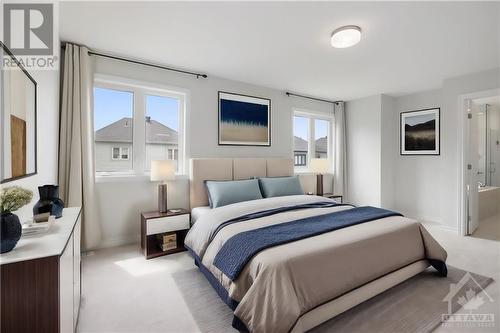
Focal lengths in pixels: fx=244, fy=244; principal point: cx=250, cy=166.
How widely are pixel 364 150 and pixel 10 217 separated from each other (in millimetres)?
5383

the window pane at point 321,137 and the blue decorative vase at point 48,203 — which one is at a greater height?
the window pane at point 321,137

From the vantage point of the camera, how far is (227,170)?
12.4 feet

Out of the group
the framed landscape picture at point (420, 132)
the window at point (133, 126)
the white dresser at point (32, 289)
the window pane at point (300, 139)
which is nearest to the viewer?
the white dresser at point (32, 289)

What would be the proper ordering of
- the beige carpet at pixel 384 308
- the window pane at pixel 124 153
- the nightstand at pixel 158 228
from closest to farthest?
the beige carpet at pixel 384 308, the nightstand at pixel 158 228, the window pane at pixel 124 153

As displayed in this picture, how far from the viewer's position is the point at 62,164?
110 inches

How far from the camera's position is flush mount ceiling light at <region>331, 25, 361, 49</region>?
238 centimetres

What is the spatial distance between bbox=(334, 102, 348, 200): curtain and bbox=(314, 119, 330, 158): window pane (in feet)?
0.71

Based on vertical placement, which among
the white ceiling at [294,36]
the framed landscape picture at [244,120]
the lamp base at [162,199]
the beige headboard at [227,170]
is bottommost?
the lamp base at [162,199]

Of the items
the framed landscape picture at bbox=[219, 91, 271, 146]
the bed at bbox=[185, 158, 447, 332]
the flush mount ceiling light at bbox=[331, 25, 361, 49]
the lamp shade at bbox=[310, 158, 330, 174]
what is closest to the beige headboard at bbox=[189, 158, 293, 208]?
the framed landscape picture at bbox=[219, 91, 271, 146]

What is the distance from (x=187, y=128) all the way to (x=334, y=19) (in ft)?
7.73

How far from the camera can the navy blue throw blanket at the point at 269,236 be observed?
5.93 ft

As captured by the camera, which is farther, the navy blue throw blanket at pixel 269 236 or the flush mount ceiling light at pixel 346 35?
the flush mount ceiling light at pixel 346 35

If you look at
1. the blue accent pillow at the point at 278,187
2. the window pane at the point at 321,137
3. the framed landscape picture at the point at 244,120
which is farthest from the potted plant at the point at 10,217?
the window pane at the point at 321,137
